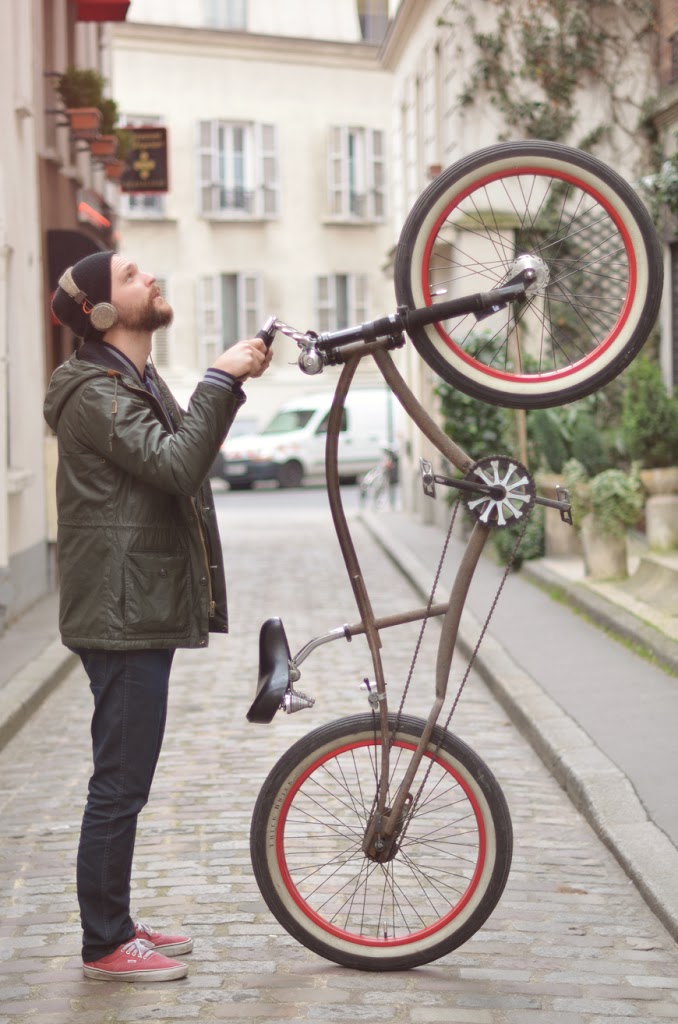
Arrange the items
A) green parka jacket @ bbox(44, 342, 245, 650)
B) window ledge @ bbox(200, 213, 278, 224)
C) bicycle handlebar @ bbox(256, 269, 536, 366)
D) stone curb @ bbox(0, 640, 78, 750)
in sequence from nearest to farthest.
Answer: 1. bicycle handlebar @ bbox(256, 269, 536, 366)
2. green parka jacket @ bbox(44, 342, 245, 650)
3. stone curb @ bbox(0, 640, 78, 750)
4. window ledge @ bbox(200, 213, 278, 224)

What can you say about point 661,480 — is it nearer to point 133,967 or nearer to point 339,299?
point 133,967

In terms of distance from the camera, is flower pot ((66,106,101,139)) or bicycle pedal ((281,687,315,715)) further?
flower pot ((66,106,101,139))

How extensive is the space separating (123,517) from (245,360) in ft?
1.82

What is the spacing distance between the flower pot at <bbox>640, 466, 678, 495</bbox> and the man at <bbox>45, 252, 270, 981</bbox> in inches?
338

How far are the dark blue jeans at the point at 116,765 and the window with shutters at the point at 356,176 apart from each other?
3468 cm

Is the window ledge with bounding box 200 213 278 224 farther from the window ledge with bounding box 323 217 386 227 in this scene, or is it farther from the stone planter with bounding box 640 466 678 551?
the stone planter with bounding box 640 466 678 551

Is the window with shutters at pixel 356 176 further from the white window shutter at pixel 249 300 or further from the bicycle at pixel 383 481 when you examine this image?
the bicycle at pixel 383 481

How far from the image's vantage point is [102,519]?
4062 mm

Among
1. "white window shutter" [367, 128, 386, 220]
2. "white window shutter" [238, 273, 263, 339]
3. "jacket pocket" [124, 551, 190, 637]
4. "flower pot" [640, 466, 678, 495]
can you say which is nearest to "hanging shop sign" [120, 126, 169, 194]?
"flower pot" [640, 466, 678, 495]

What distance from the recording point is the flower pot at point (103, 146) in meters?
15.6

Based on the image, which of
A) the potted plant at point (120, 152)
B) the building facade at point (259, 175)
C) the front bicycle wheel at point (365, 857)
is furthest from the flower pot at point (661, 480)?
the building facade at point (259, 175)

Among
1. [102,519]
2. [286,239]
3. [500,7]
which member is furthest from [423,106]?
[102,519]

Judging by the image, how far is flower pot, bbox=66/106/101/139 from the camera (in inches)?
570

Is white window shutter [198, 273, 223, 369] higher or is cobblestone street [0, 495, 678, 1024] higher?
white window shutter [198, 273, 223, 369]
